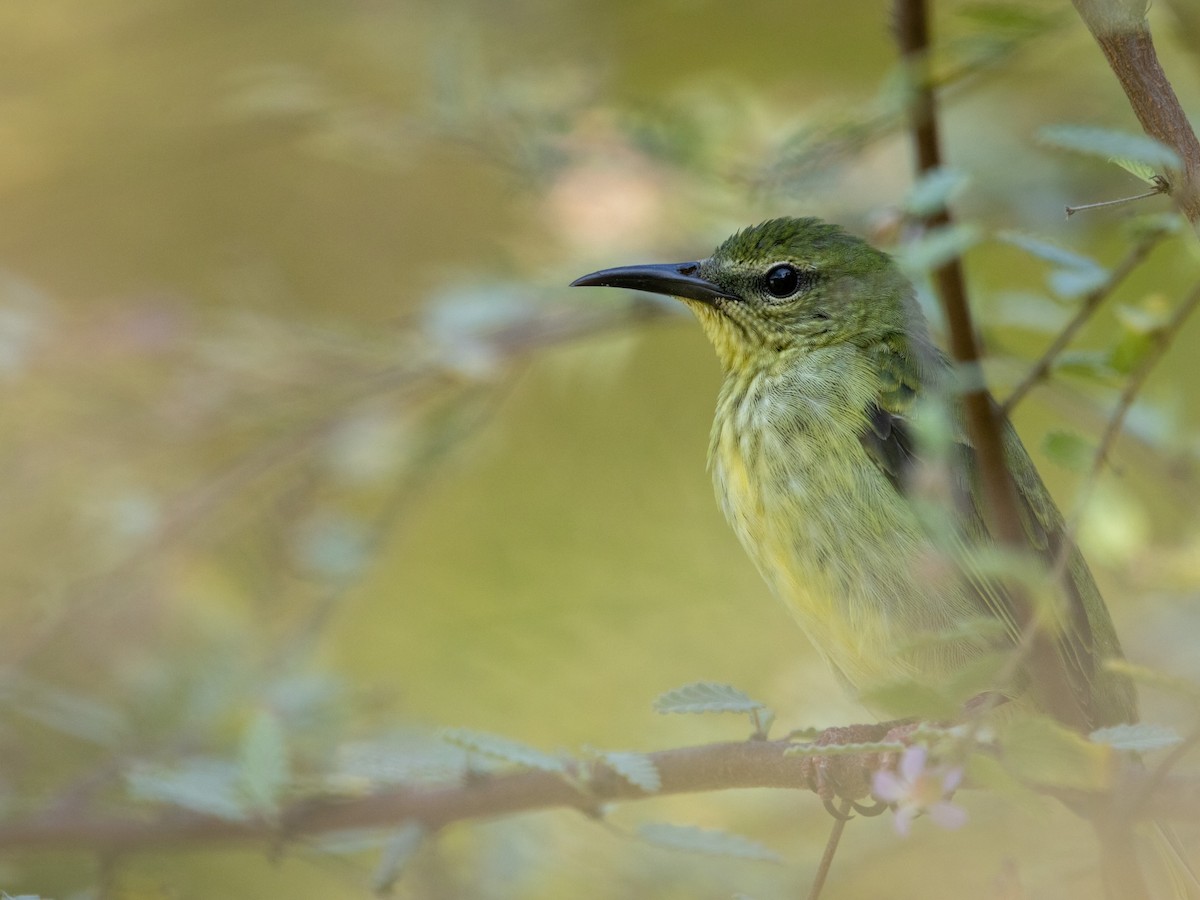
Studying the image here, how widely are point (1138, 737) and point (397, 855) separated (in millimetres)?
1432

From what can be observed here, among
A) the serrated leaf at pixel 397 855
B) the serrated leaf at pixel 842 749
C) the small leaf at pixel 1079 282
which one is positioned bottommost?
the serrated leaf at pixel 397 855

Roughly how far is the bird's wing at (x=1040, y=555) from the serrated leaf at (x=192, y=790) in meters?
1.49

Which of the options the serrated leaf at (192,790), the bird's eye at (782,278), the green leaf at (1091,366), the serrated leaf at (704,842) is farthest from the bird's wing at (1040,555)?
the serrated leaf at (192,790)

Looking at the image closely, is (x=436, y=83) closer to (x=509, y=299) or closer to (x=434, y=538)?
(x=509, y=299)

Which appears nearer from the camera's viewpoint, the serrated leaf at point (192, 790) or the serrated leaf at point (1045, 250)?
the serrated leaf at point (1045, 250)

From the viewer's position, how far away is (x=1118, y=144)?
165 cm

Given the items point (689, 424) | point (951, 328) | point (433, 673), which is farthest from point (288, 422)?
point (951, 328)

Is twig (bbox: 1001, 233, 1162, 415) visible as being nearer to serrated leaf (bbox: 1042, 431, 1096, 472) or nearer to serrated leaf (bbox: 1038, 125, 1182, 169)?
serrated leaf (bbox: 1042, 431, 1096, 472)

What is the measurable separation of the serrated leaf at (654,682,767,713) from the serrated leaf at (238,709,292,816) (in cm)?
90

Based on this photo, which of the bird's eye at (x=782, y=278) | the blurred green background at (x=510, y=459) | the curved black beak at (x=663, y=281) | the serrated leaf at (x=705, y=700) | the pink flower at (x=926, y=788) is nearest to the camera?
the pink flower at (x=926, y=788)

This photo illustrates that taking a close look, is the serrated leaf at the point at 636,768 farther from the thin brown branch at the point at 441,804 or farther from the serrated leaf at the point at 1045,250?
the serrated leaf at the point at 1045,250

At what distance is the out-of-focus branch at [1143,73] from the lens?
1.45m

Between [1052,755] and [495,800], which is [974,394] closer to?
[1052,755]

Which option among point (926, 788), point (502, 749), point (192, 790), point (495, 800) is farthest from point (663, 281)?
point (926, 788)
